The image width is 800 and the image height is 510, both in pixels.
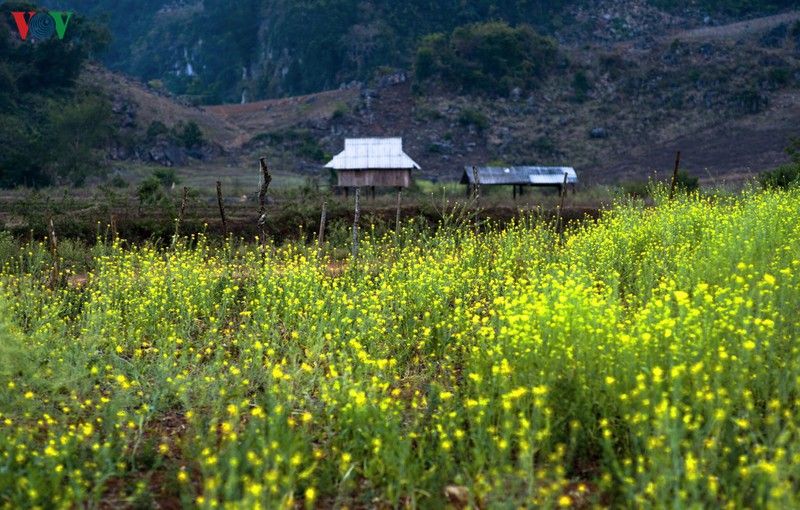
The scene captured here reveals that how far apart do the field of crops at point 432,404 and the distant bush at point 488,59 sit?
56.4 meters

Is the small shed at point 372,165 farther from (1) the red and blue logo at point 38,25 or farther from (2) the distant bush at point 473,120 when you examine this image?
(1) the red and blue logo at point 38,25

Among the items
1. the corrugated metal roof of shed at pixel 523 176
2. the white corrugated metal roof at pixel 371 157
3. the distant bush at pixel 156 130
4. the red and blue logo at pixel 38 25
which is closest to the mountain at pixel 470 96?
the distant bush at pixel 156 130

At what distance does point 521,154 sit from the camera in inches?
2138

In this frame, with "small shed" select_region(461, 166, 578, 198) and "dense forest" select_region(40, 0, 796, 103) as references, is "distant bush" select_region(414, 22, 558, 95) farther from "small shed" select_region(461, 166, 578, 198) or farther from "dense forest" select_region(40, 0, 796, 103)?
"small shed" select_region(461, 166, 578, 198)

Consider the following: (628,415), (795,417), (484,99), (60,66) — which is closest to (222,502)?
(628,415)

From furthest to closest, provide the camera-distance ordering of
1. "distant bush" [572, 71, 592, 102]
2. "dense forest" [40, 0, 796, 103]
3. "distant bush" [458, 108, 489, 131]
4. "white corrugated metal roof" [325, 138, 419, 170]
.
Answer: "dense forest" [40, 0, 796, 103], "distant bush" [572, 71, 592, 102], "distant bush" [458, 108, 489, 131], "white corrugated metal roof" [325, 138, 419, 170]

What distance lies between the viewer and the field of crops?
15.4 ft

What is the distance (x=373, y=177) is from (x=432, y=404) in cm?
2942

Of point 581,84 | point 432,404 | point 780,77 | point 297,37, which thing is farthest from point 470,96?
point 432,404

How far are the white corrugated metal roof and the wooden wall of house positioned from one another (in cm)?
33

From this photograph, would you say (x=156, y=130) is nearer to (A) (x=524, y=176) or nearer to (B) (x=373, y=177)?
(B) (x=373, y=177)

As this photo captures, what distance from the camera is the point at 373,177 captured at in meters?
35.2

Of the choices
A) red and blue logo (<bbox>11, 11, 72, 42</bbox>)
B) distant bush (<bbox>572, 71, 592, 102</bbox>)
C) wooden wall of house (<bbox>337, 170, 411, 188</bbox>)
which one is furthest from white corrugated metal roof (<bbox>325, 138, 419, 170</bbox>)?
distant bush (<bbox>572, 71, 592, 102</bbox>)

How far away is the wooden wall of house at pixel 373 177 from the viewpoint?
35156mm
